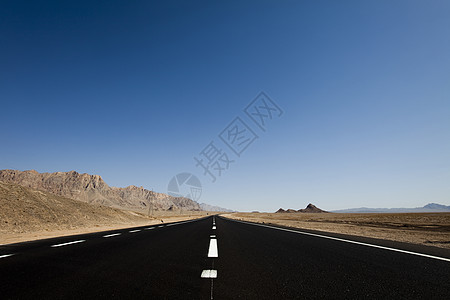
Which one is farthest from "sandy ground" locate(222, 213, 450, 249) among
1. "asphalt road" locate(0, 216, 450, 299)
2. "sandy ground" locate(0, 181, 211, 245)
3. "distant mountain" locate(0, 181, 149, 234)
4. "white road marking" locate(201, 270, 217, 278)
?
"distant mountain" locate(0, 181, 149, 234)

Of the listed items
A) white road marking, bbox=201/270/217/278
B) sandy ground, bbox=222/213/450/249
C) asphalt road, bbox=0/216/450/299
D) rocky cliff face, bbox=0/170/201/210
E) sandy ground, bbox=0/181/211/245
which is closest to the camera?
asphalt road, bbox=0/216/450/299

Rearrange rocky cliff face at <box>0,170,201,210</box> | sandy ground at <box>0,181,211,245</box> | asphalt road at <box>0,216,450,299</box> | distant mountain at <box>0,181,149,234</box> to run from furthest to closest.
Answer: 1. rocky cliff face at <box>0,170,201,210</box>
2. distant mountain at <box>0,181,149,234</box>
3. sandy ground at <box>0,181,211,245</box>
4. asphalt road at <box>0,216,450,299</box>

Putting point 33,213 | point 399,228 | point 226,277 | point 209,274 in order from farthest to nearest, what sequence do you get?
point 33,213 < point 399,228 < point 209,274 < point 226,277

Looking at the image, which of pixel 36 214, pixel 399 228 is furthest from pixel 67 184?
pixel 399 228

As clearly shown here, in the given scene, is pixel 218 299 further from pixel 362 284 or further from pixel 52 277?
pixel 52 277

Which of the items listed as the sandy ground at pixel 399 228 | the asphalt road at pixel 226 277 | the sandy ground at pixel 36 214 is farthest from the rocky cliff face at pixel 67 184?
the asphalt road at pixel 226 277

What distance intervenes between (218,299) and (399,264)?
374 centimetres

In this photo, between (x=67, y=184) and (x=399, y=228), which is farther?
(x=67, y=184)

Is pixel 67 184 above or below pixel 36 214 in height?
above

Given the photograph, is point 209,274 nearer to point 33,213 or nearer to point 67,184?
point 33,213

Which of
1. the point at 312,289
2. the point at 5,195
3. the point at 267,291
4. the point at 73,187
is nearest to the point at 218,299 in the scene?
the point at 267,291

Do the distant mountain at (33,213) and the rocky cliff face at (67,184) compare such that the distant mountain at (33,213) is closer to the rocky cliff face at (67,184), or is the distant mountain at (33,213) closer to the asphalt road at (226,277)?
the asphalt road at (226,277)

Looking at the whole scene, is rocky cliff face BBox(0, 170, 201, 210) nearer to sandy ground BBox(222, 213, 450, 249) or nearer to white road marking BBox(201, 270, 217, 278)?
sandy ground BBox(222, 213, 450, 249)

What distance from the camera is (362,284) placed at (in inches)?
128
